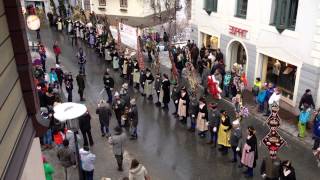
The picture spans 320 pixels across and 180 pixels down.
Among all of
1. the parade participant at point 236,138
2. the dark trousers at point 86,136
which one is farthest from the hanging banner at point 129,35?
the parade participant at point 236,138

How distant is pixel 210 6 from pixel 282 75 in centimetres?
658

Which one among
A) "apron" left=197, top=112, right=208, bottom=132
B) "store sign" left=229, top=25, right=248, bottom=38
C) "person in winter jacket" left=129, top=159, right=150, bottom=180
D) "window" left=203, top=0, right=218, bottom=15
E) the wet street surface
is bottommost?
the wet street surface

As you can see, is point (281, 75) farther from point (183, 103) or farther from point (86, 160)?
point (86, 160)

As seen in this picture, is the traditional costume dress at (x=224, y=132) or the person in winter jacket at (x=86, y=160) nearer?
the person in winter jacket at (x=86, y=160)

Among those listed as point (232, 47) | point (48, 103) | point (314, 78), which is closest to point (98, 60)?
point (232, 47)

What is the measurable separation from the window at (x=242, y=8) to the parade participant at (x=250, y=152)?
382 inches

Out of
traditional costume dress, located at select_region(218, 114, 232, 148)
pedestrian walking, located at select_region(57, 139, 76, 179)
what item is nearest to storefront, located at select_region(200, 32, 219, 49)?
traditional costume dress, located at select_region(218, 114, 232, 148)

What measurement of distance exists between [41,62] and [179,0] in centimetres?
2363

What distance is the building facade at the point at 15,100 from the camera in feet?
16.8

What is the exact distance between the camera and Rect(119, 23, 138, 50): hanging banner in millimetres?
21312

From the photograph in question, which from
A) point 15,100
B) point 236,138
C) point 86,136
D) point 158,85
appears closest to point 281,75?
point 158,85

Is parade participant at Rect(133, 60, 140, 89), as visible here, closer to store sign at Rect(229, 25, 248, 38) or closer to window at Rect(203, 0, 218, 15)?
store sign at Rect(229, 25, 248, 38)

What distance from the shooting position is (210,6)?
901 inches

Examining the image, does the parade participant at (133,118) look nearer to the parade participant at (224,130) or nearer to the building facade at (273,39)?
the parade participant at (224,130)
